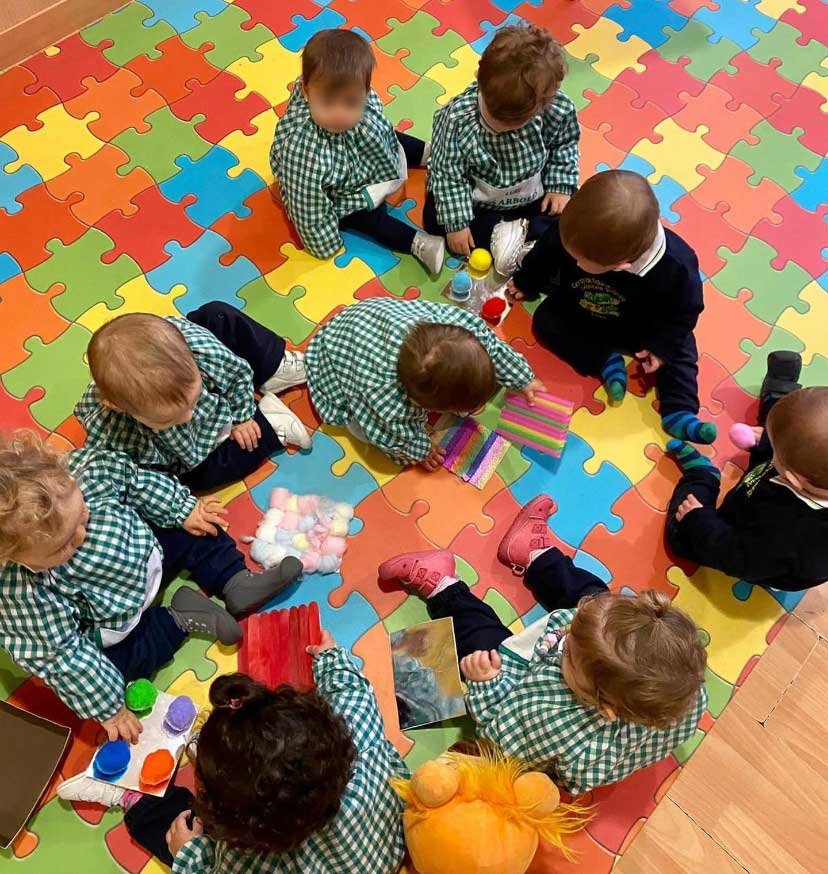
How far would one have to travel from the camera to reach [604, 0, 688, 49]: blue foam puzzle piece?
281cm

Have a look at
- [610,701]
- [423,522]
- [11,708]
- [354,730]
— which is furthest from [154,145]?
[610,701]

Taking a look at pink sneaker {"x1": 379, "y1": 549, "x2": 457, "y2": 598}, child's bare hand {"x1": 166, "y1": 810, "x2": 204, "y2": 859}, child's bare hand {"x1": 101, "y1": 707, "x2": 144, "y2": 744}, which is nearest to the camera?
child's bare hand {"x1": 166, "y1": 810, "x2": 204, "y2": 859}

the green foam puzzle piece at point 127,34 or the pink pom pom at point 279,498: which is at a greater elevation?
the green foam puzzle piece at point 127,34

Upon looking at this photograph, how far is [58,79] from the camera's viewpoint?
8.52 feet

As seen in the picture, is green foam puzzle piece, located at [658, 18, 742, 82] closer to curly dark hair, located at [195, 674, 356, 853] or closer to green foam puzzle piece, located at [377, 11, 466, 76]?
green foam puzzle piece, located at [377, 11, 466, 76]

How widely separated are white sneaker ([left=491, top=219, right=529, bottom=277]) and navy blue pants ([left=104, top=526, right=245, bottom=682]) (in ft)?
3.89

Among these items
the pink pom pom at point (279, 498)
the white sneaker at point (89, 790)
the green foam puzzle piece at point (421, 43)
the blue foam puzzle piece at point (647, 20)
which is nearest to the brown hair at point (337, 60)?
the green foam puzzle piece at point (421, 43)

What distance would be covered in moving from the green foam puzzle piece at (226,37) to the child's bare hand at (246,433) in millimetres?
1475

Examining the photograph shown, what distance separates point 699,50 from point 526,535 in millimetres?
2103

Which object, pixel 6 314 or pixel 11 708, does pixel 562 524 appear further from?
pixel 6 314

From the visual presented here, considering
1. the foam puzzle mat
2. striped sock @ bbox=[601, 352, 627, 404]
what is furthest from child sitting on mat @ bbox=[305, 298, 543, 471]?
striped sock @ bbox=[601, 352, 627, 404]

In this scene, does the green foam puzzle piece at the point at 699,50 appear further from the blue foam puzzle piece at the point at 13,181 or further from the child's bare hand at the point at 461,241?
the blue foam puzzle piece at the point at 13,181

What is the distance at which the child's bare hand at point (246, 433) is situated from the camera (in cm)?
196

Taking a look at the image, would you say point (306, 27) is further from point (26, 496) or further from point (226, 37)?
point (26, 496)
